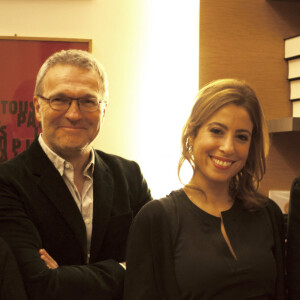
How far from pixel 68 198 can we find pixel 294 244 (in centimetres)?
70

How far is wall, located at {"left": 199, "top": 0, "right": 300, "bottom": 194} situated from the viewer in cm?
186

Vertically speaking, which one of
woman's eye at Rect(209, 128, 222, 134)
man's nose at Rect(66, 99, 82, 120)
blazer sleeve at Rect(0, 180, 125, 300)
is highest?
man's nose at Rect(66, 99, 82, 120)

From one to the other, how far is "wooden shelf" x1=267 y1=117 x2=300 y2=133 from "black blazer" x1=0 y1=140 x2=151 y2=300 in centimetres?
59

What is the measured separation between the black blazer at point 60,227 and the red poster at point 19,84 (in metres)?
0.45

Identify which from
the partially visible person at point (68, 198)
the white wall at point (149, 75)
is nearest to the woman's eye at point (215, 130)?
the partially visible person at point (68, 198)

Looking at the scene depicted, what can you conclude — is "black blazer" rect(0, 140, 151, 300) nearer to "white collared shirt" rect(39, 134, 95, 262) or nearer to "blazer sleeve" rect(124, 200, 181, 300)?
"white collared shirt" rect(39, 134, 95, 262)

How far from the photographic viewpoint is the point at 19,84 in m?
1.95

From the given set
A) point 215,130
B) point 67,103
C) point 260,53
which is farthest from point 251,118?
point 260,53

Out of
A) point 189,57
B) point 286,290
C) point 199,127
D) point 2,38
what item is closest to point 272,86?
point 189,57

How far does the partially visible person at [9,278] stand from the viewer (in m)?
1.18

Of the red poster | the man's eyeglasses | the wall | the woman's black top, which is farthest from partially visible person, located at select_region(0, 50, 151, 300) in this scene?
the wall

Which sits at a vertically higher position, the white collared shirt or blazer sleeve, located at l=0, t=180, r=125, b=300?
the white collared shirt

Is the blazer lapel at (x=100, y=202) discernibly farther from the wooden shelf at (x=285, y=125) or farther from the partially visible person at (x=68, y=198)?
the wooden shelf at (x=285, y=125)

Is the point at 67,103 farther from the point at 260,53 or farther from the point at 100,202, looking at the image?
the point at 260,53
